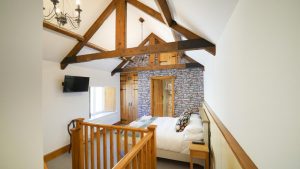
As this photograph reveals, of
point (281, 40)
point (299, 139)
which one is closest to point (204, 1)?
point (281, 40)

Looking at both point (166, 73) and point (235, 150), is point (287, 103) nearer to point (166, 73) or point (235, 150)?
point (235, 150)

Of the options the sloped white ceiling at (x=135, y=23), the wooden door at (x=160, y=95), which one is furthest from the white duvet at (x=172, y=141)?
the wooden door at (x=160, y=95)

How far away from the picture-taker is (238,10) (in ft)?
3.62

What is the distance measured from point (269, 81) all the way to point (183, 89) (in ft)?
15.6

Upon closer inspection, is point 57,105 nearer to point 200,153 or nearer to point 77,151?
point 77,151

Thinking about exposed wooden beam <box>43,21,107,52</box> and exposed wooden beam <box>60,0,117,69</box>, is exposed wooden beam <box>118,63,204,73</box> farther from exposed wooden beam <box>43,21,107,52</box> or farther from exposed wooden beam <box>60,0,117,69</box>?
exposed wooden beam <box>60,0,117,69</box>

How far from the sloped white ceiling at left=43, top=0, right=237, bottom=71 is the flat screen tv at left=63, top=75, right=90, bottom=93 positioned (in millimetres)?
542

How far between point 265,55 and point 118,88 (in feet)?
19.6

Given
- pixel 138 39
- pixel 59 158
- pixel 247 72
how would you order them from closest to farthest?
1. pixel 247 72
2. pixel 59 158
3. pixel 138 39

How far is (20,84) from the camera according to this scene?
692mm

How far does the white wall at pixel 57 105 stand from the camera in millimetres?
3287

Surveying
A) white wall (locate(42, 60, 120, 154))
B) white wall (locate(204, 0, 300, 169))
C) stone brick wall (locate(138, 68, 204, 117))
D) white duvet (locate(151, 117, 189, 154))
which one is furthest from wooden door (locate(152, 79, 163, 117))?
white wall (locate(204, 0, 300, 169))

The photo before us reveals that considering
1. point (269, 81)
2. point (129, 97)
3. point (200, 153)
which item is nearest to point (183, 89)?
point (129, 97)

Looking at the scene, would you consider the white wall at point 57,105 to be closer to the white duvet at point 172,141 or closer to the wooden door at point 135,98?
the wooden door at point 135,98
